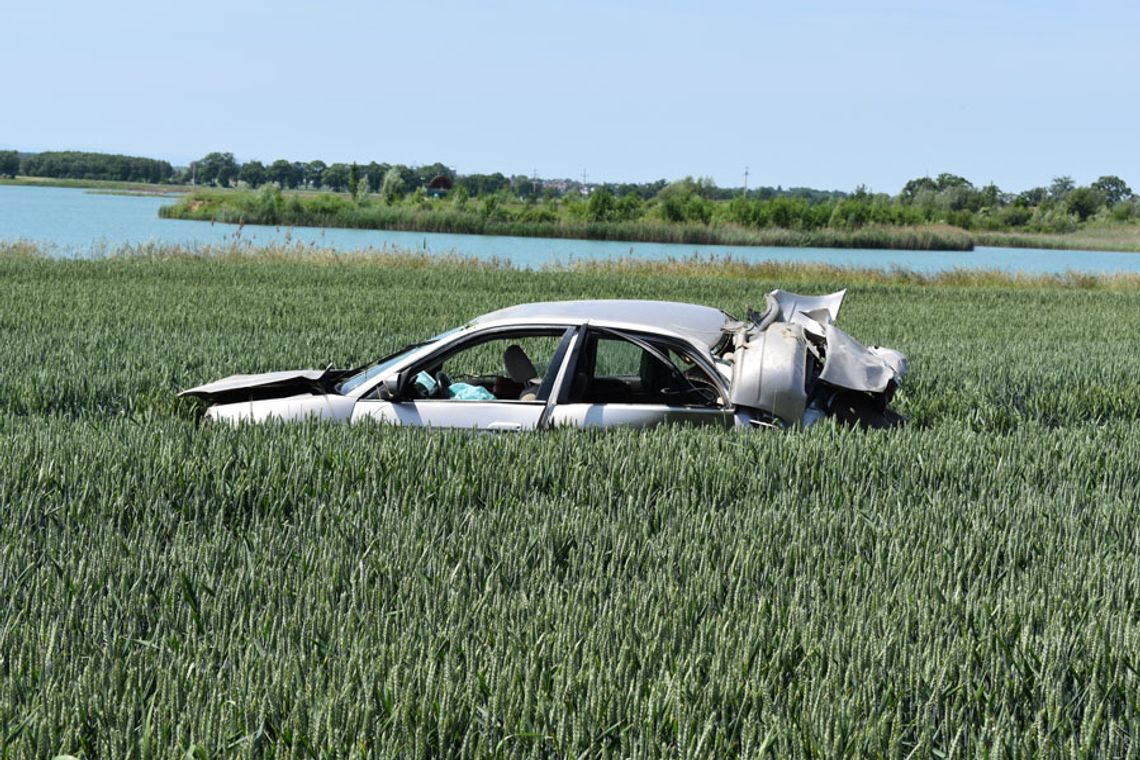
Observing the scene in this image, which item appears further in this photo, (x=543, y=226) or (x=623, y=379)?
(x=543, y=226)

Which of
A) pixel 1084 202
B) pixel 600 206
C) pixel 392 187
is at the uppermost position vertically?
pixel 1084 202

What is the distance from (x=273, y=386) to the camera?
8.36 meters

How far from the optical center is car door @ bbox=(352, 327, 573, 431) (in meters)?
7.54

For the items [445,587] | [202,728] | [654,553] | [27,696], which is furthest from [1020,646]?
[27,696]

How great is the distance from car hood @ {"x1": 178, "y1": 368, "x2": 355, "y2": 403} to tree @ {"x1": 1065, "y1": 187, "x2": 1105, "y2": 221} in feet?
396

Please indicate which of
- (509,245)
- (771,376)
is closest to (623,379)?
(771,376)

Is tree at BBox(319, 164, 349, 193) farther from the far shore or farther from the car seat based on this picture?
the car seat

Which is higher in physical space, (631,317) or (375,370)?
(631,317)

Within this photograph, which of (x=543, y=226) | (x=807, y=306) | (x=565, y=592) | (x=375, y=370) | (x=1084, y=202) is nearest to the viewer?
(x=565, y=592)

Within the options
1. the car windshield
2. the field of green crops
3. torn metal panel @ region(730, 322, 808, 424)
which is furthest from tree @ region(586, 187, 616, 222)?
torn metal panel @ region(730, 322, 808, 424)

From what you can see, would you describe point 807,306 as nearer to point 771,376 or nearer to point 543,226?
point 771,376

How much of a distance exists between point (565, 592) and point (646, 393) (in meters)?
3.24

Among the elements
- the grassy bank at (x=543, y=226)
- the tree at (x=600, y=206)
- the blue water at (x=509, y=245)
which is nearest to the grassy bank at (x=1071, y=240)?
the blue water at (x=509, y=245)

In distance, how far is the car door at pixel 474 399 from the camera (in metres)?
7.54
